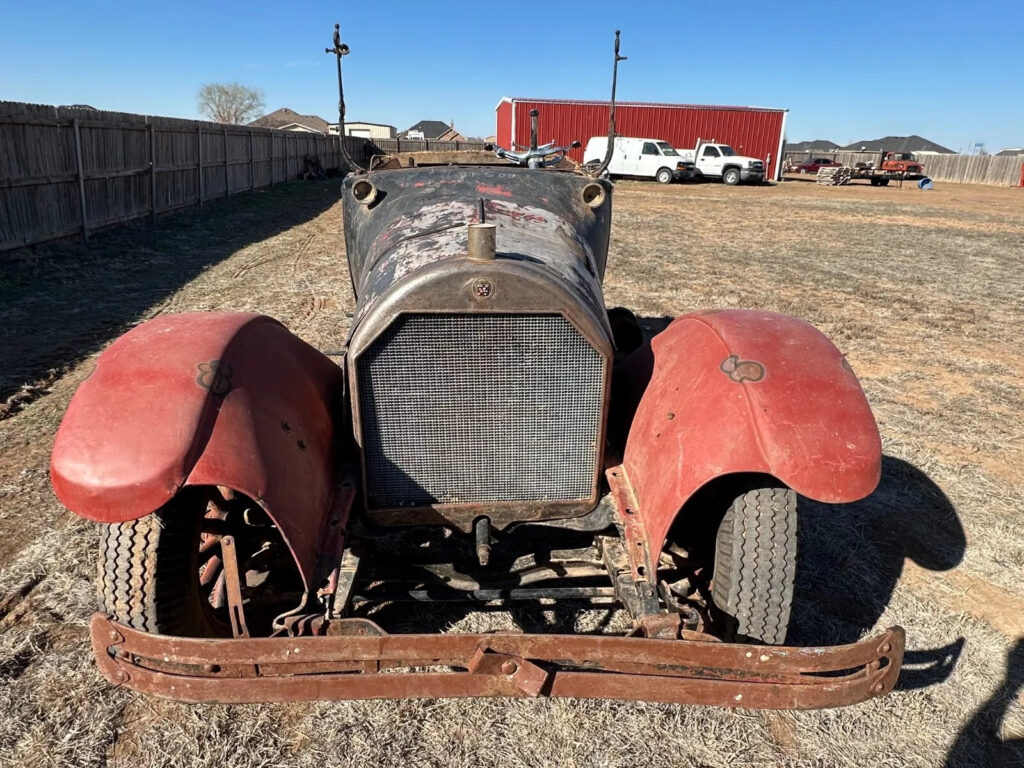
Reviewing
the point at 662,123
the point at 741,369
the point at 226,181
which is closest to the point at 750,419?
the point at 741,369

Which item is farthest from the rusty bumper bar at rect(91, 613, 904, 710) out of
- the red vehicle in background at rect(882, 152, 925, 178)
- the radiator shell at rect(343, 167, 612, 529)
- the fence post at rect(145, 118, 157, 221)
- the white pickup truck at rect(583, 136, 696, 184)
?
the red vehicle in background at rect(882, 152, 925, 178)

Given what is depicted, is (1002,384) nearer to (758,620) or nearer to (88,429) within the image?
(758,620)

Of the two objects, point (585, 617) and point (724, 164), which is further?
point (724, 164)

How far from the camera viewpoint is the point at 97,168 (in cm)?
1109

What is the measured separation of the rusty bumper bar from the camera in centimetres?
201

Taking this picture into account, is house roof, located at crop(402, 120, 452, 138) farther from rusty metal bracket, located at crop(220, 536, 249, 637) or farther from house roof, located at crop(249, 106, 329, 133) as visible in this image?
rusty metal bracket, located at crop(220, 536, 249, 637)

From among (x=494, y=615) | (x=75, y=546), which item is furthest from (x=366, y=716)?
(x=75, y=546)

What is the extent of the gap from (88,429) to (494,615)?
178cm

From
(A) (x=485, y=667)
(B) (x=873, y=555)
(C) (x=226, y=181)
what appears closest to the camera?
(A) (x=485, y=667)

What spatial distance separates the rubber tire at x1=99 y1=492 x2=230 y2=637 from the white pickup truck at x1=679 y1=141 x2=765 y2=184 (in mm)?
30253

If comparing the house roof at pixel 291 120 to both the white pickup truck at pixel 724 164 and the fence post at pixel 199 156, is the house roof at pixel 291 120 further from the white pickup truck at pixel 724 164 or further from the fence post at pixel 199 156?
the fence post at pixel 199 156

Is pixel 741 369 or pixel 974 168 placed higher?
pixel 974 168

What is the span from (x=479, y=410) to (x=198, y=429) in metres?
1.01

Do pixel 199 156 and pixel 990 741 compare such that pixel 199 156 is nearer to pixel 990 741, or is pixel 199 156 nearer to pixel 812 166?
pixel 990 741
